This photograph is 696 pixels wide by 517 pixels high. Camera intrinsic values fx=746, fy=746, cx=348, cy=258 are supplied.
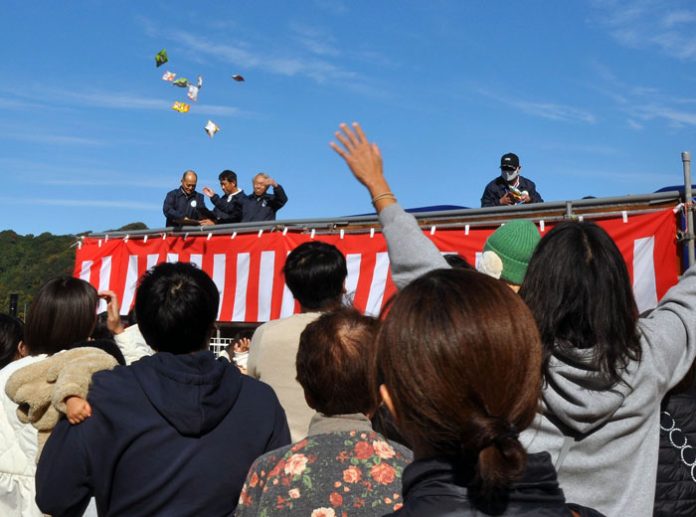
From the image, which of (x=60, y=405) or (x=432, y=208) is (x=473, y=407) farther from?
(x=432, y=208)

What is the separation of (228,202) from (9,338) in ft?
20.1

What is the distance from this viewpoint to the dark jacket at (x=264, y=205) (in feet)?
31.9

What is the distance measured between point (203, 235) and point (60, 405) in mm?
5948

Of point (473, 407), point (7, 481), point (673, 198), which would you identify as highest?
point (673, 198)

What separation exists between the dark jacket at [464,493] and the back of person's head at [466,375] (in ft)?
0.07

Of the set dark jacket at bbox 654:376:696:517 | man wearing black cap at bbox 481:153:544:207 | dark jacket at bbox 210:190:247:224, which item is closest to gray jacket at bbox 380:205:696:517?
dark jacket at bbox 654:376:696:517

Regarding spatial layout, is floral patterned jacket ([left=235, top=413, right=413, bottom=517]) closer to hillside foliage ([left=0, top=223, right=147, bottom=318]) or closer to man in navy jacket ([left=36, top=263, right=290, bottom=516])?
man in navy jacket ([left=36, top=263, right=290, bottom=516])

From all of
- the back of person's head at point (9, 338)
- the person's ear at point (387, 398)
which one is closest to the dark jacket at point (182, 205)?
the back of person's head at point (9, 338)

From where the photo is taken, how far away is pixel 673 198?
213 inches

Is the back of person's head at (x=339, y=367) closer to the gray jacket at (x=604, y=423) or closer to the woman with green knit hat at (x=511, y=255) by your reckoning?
the gray jacket at (x=604, y=423)

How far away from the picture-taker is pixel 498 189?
8.05 meters

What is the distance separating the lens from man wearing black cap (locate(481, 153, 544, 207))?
26.0 ft

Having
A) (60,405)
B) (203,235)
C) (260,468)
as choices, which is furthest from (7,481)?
(203,235)

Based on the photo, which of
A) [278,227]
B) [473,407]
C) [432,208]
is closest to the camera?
[473,407]
